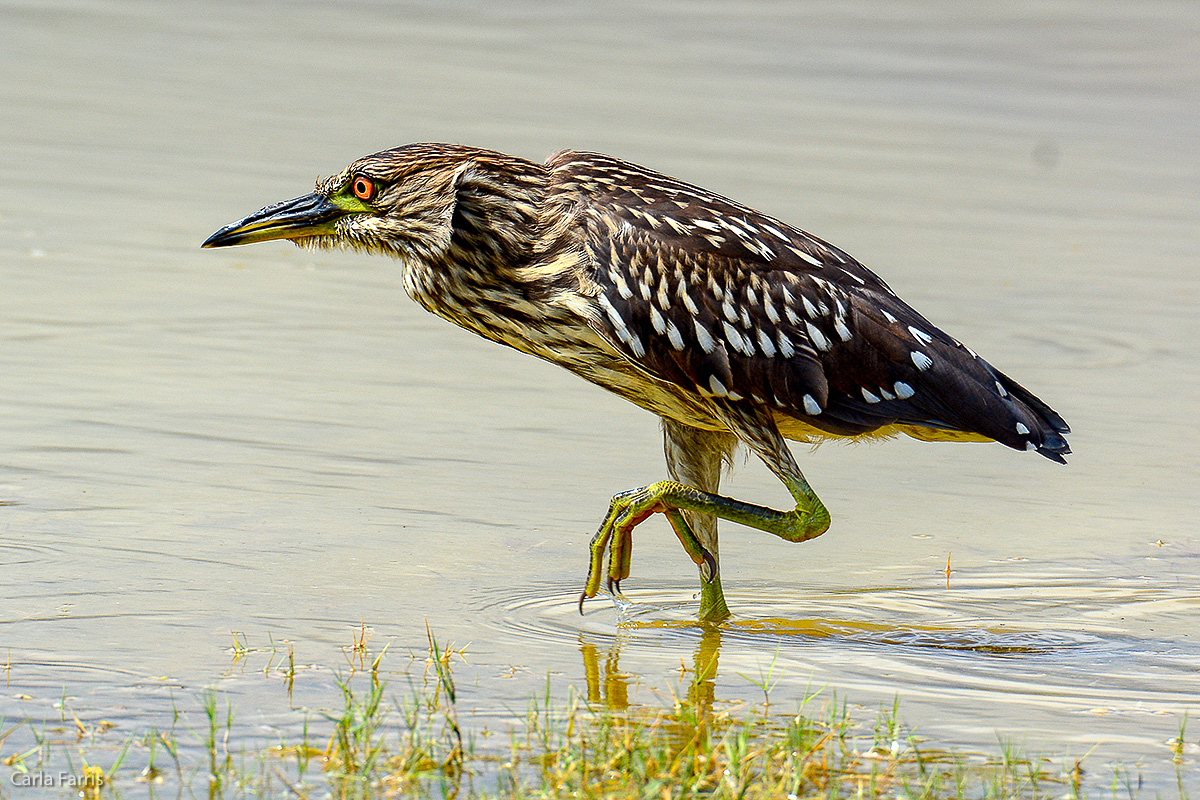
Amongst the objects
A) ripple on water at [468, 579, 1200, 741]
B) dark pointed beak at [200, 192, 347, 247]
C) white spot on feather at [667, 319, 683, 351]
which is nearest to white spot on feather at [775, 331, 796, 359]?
white spot on feather at [667, 319, 683, 351]

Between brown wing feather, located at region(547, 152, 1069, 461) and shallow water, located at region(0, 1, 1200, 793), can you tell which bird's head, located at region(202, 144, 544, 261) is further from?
shallow water, located at region(0, 1, 1200, 793)

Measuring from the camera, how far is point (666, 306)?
5.34 metres

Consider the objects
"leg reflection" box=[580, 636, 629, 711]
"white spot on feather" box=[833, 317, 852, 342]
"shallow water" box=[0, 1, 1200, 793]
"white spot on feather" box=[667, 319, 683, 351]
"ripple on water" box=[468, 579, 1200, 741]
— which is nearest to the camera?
"leg reflection" box=[580, 636, 629, 711]

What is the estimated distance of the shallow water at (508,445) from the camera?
16.3 feet

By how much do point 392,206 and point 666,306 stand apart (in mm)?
928

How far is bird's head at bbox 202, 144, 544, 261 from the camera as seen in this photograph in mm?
5387

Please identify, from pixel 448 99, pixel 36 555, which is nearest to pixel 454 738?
pixel 36 555

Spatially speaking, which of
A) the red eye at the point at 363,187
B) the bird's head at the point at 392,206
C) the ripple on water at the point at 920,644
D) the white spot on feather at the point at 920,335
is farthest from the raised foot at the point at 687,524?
the red eye at the point at 363,187

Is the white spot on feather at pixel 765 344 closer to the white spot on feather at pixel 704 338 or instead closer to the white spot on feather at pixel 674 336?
the white spot on feather at pixel 704 338

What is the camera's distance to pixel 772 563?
249 inches

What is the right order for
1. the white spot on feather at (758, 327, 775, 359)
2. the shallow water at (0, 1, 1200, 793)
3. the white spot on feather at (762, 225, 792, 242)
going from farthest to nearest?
1. the white spot on feather at (762, 225, 792, 242)
2. the white spot on feather at (758, 327, 775, 359)
3. the shallow water at (0, 1, 1200, 793)

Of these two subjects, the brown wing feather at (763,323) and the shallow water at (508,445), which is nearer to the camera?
the shallow water at (508,445)

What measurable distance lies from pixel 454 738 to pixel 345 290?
6.17m

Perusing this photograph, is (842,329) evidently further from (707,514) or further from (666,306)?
(707,514)
